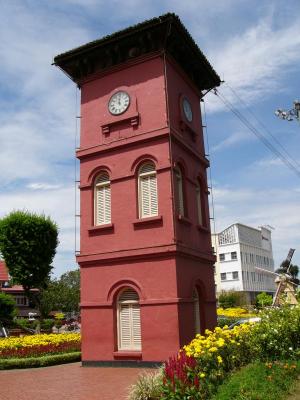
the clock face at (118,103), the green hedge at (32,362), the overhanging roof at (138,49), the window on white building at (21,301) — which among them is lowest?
the green hedge at (32,362)

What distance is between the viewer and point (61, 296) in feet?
186

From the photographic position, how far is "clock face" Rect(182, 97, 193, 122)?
18.1m

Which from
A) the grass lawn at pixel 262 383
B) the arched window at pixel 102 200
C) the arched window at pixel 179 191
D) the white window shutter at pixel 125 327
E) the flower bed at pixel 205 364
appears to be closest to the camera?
the grass lawn at pixel 262 383

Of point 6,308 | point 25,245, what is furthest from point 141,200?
point 6,308

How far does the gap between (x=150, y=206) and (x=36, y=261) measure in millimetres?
12655

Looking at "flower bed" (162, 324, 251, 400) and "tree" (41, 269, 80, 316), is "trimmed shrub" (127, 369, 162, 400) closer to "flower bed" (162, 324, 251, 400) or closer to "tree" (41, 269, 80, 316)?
"flower bed" (162, 324, 251, 400)

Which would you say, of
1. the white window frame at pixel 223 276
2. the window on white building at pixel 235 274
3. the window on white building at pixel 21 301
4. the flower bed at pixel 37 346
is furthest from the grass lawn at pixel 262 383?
the white window frame at pixel 223 276

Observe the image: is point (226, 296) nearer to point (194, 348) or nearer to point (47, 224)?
point (47, 224)

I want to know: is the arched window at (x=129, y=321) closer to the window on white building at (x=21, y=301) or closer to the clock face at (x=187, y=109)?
the clock face at (x=187, y=109)

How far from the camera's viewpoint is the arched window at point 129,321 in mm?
15266

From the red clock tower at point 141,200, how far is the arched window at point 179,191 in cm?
4

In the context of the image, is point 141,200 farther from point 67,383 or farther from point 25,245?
point 25,245

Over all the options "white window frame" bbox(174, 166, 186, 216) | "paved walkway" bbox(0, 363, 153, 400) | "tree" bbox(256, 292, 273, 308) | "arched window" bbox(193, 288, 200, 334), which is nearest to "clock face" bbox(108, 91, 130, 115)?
"white window frame" bbox(174, 166, 186, 216)

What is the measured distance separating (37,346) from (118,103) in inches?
414
